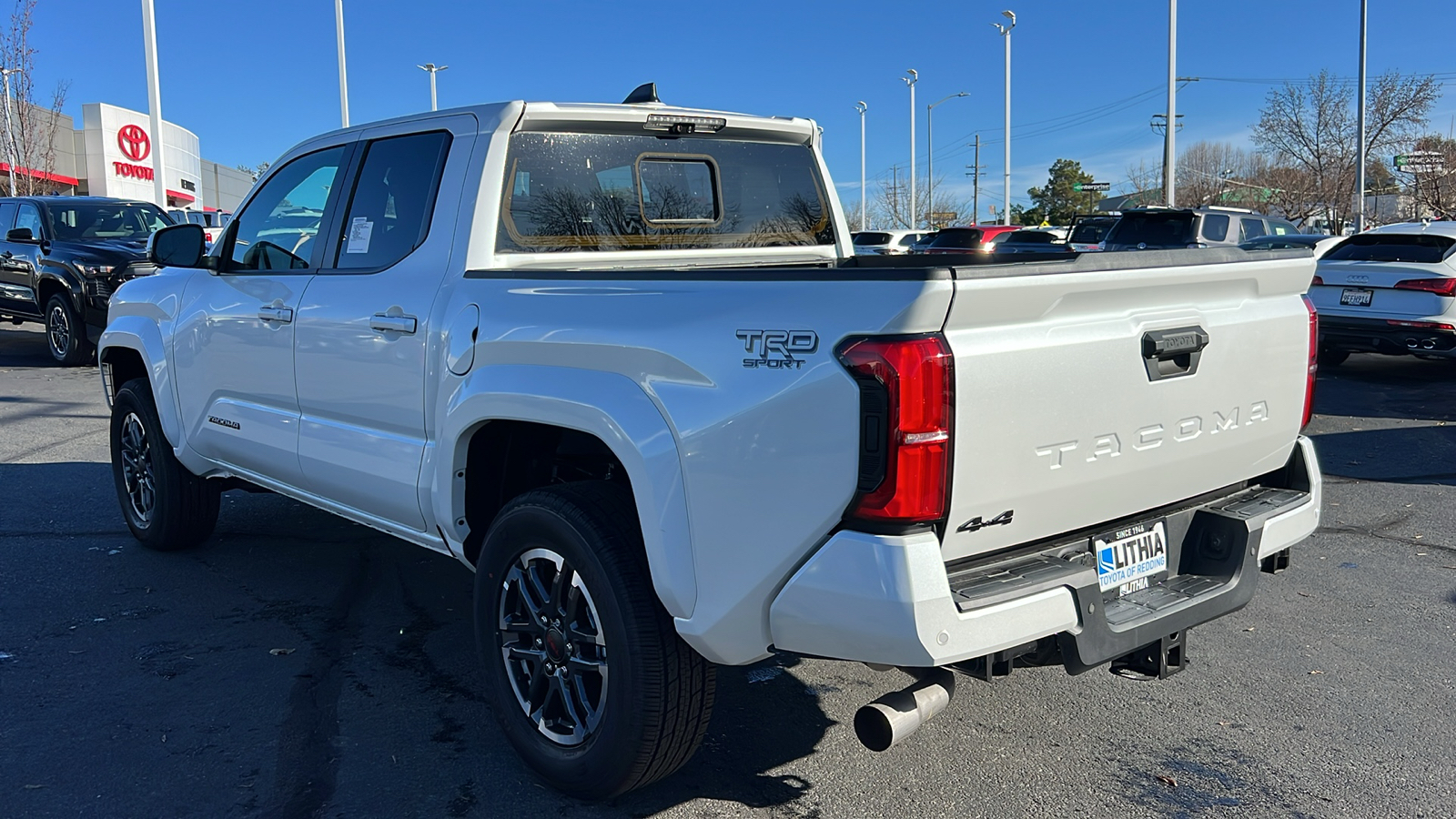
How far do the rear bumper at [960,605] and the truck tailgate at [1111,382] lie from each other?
0.10 metres

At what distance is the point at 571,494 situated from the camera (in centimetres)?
322

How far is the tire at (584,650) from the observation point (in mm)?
2988

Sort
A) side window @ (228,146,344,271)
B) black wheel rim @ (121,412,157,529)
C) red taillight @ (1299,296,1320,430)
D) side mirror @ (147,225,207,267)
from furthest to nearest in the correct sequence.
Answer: black wheel rim @ (121,412,157,529) → side mirror @ (147,225,207,267) → side window @ (228,146,344,271) → red taillight @ (1299,296,1320,430)

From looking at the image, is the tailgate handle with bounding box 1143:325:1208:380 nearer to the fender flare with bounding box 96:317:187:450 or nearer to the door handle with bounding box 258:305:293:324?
the door handle with bounding box 258:305:293:324

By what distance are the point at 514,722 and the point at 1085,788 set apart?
1.72 metres

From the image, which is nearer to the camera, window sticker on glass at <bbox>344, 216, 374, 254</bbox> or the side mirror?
window sticker on glass at <bbox>344, 216, 374, 254</bbox>

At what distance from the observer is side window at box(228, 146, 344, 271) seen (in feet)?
15.1

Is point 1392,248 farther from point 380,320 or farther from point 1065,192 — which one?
point 1065,192

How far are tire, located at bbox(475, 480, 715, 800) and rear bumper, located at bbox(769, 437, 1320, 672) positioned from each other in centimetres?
42

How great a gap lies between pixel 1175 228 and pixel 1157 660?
1337 centimetres

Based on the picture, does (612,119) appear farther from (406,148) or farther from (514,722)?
(514,722)

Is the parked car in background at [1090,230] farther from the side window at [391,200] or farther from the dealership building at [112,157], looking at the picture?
the dealership building at [112,157]

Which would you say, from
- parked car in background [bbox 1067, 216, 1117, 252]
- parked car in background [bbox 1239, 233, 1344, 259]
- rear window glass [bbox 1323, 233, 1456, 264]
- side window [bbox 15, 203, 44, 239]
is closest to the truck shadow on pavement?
side window [bbox 15, 203, 44, 239]

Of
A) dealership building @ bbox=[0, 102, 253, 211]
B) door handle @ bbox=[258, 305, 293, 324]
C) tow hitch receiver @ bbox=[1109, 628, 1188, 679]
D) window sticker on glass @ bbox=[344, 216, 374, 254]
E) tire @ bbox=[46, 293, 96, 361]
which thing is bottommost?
tow hitch receiver @ bbox=[1109, 628, 1188, 679]
